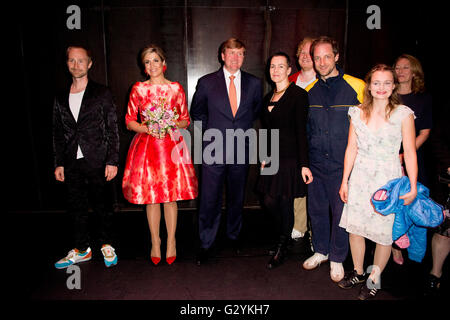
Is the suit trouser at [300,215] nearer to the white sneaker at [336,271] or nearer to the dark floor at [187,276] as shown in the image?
the dark floor at [187,276]

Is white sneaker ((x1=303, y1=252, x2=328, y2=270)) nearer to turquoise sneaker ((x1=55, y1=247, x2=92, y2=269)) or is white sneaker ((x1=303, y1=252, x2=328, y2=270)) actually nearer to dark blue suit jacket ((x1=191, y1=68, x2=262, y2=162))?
dark blue suit jacket ((x1=191, y1=68, x2=262, y2=162))

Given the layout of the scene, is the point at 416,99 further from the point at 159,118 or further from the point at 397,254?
the point at 159,118

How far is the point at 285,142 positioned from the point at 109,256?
6.20 ft

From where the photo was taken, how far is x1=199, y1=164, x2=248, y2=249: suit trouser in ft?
9.41

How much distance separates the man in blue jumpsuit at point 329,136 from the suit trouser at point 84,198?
187 cm

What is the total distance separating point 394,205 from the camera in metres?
2.09

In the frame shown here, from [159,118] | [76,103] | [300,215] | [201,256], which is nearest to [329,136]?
[300,215]

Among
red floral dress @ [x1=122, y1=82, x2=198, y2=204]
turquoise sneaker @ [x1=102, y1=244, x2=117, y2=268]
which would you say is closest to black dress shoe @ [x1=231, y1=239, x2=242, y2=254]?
red floral dress @ [x1=122, y1=82, x2=198, y2=204]

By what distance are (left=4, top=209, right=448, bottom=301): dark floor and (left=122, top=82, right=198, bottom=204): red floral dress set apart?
2.16ft

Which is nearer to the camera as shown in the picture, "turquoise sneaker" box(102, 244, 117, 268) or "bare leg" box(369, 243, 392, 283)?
"bare leg" box(369, 243, 392, 283)

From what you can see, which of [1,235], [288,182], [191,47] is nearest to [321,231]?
[288,182]

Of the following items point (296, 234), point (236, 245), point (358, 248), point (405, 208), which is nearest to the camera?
point (405, 208)

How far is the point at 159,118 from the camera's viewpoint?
8.47ft

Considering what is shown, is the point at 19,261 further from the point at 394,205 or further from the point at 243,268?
the point at 394,205
